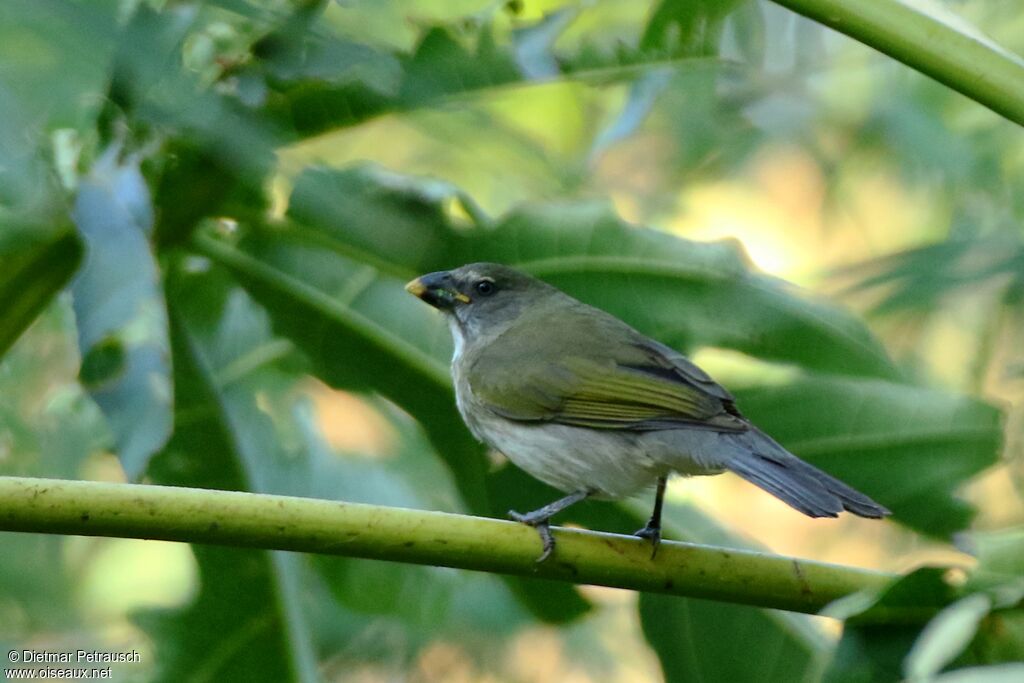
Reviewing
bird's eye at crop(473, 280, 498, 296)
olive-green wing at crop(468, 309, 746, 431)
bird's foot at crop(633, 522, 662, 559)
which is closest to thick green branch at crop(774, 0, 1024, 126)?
bird's foot at crop(633, 522, 662, 559)

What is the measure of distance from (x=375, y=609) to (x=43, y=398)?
1381 millimetres

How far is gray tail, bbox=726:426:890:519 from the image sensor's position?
2.10 m

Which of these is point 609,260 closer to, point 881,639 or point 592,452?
point 592,452

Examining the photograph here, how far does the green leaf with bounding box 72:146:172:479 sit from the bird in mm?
722

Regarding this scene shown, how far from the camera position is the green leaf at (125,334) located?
1.93 m

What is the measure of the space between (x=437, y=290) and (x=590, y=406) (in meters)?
0.43

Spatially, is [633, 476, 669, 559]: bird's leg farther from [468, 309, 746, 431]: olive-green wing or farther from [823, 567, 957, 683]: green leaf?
[823, 567, 957, 683]: green leaf

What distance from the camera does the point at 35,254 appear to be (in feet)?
7.40

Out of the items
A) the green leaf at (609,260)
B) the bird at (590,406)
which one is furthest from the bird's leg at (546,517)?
the green leaf at (609,260)

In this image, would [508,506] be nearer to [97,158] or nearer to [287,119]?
[287,119]

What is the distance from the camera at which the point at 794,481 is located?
2.28 m

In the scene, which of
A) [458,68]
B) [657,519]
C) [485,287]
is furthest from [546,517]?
[485,287]

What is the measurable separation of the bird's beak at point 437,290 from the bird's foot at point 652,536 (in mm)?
679

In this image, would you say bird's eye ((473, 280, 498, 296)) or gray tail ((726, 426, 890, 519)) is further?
bird's eye ((473, 280, 498, 296))
